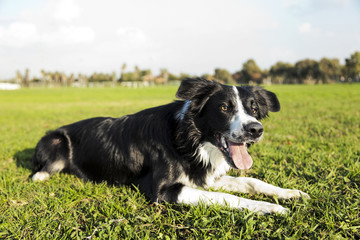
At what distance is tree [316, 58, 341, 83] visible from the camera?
101881 millimetres

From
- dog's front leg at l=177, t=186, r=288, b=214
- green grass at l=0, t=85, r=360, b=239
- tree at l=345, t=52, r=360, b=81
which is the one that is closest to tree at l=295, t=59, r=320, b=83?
tree at l=345, t=52, r=360, b=81

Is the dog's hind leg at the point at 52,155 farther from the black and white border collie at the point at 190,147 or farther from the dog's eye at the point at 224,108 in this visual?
the dog's eye at the point at 224,108

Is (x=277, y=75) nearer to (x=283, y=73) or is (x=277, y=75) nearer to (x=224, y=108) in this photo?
(x=283, y=73)

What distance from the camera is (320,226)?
2625 millimetres

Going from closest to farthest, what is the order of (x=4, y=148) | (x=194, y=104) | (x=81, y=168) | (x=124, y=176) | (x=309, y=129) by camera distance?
(x=194, y=104)
(x=124, y=176)
(x=81, y=168)
(x=4, y=148)
(x=309, y=129)

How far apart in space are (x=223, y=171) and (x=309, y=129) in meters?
5.22

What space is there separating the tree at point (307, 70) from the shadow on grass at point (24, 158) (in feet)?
381

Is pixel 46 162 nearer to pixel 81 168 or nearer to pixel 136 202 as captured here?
pixel 81 168

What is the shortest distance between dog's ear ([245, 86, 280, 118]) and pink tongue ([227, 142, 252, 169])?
0.90 m

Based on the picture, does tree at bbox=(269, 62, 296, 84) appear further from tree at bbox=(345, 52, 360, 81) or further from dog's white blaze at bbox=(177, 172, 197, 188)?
dog's white blaze at bbox=(177, 172, 197, 188)

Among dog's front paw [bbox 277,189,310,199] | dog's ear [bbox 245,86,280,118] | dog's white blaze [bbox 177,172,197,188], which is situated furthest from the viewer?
dog's ear [bbox 245,86,280,118]

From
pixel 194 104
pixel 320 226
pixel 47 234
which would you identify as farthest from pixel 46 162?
pixel 320 226

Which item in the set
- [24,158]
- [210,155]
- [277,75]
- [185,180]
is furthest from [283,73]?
[185,180]

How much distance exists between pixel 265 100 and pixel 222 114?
1052 millimetres
